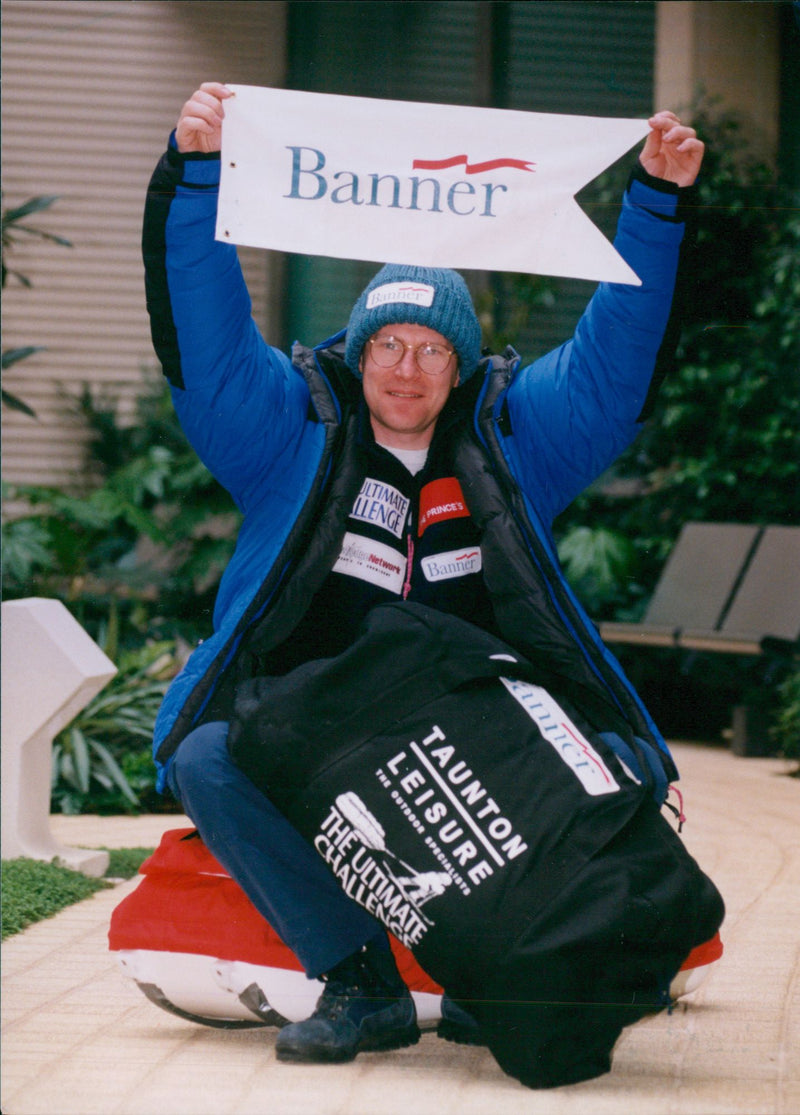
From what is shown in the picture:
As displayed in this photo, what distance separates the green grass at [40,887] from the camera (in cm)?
327

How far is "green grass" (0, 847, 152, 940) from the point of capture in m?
3.27

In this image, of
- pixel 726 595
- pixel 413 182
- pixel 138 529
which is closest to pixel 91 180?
pixel 138 529

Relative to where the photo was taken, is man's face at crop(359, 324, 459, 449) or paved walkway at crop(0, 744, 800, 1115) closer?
paved walkway at crop(0, 744, 800, 1115)

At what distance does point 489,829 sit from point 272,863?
0.37 metres

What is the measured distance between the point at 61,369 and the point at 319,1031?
5.18 m

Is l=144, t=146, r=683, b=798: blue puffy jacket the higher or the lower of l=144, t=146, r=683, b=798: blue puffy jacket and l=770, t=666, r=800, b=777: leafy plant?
the higher

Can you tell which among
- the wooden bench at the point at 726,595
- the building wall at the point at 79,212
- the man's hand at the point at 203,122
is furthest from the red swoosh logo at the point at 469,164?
the wooden bench at the point at 726,595

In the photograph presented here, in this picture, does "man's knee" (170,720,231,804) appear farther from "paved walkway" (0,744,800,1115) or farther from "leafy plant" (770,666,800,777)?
"leafy plant" (770,666,800,777)

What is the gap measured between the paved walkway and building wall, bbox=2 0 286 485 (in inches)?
140

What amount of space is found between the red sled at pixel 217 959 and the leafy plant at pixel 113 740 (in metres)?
2.55

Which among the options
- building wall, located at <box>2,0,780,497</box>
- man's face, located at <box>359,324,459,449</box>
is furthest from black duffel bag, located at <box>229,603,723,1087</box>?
building wall, located at <box>2,0,780,497</box>

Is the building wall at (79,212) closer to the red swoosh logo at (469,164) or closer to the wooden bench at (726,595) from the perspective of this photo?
the wooden bench at (726,595)

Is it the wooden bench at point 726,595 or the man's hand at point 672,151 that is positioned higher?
the man's hand at point 672,151

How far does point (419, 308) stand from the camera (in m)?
2.51
